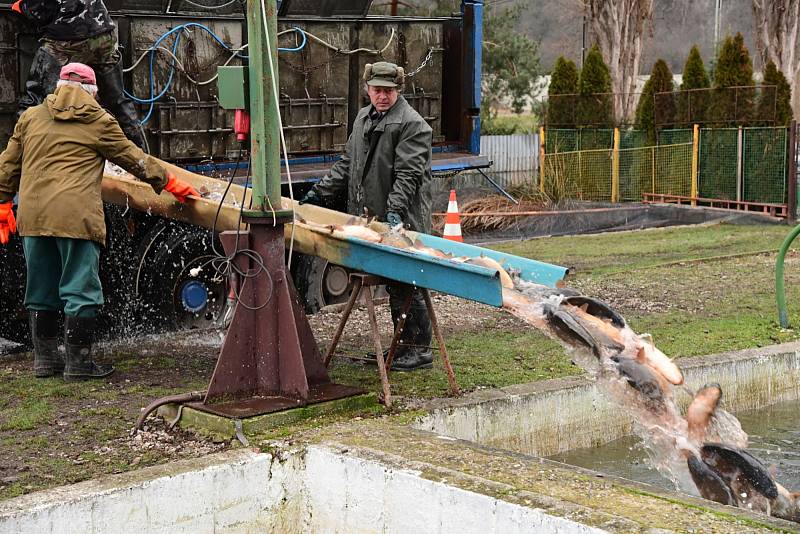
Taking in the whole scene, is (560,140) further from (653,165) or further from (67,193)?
(67,193)

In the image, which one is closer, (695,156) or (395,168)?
(395,168)

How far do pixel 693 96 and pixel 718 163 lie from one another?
1.77m

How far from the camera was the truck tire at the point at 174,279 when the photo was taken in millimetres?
8906

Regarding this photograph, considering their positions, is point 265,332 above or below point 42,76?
below

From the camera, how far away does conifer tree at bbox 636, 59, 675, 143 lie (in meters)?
23.1

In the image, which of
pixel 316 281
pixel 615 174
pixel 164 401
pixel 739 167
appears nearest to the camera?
pixel 164 401

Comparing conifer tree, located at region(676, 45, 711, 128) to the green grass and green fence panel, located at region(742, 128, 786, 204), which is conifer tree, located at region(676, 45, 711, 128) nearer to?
→ green fence panel, located at region(742, 128, 786, 204)

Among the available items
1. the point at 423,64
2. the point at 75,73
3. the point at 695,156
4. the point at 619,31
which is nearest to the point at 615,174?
the point at 695,156

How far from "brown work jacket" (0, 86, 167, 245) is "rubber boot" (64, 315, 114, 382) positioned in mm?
505

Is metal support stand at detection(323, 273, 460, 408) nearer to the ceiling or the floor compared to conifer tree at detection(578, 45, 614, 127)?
nearer to the floor

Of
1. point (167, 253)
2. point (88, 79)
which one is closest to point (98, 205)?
point (88, 79)

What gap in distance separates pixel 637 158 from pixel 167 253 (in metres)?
15.8

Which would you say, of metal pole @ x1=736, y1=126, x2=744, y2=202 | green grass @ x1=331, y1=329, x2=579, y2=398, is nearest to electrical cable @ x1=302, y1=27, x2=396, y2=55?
green grass @ x1=331, y1=329, x2=579, y2=398

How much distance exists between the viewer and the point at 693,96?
22.4m
